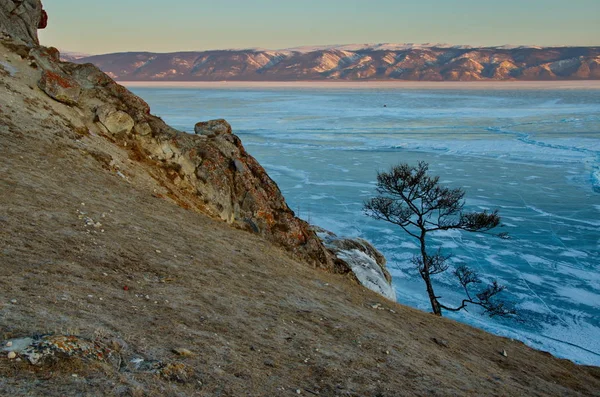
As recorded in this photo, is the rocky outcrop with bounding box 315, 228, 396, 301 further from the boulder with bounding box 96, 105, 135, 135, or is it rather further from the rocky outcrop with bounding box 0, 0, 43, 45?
the rocky outcrop with bounding box 0, 0, 43, 45

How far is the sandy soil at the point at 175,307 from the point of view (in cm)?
578

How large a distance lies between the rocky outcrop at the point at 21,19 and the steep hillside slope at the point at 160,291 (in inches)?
36.6

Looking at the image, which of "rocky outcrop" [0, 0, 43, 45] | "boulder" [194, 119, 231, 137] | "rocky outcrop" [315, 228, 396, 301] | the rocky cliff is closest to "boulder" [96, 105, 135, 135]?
the rocky cliff

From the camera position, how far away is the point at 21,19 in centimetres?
1720

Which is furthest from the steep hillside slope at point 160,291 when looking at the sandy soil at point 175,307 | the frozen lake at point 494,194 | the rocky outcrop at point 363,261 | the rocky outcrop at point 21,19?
the frozen lake at point 494,194

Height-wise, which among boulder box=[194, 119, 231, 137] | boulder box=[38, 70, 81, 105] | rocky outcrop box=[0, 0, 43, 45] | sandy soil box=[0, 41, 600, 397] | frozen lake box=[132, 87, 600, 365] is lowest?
frozen lake box=[132, 87, 600, 365]

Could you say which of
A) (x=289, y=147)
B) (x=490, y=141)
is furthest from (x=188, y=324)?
(x=490, y=141)

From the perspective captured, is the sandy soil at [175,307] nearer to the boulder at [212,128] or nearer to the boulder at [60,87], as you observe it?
the boulder at [60,87]

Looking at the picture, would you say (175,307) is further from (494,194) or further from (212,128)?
(494,194)

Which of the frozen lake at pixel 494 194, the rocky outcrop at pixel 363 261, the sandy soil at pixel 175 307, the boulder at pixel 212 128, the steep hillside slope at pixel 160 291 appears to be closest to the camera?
the steep hillside slope at pixel 160 291

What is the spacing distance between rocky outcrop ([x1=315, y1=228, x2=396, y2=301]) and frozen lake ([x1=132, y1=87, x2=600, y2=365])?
327 centimetres

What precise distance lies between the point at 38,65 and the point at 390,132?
5247cm

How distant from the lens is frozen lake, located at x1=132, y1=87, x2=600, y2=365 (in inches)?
741

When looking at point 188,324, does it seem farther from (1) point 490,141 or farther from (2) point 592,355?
(1) point 490,141
